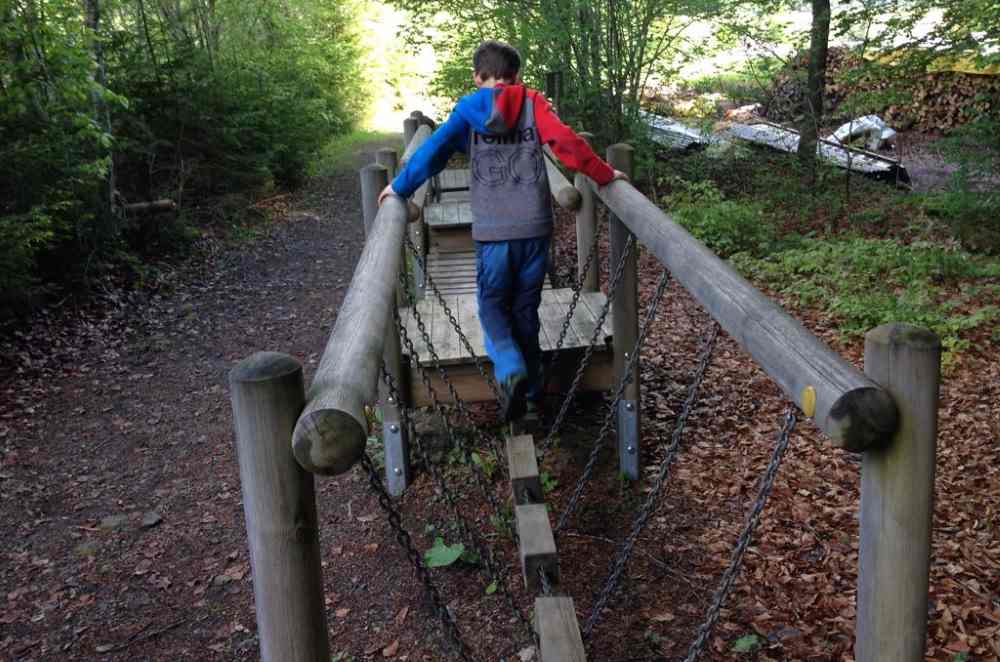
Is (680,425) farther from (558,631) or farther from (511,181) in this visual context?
(511,181)

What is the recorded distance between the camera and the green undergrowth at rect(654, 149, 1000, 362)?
6945mm

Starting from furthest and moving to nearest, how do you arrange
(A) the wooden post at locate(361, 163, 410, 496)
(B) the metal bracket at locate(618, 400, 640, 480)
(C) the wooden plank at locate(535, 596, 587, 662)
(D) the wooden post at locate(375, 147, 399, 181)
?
(D) the wooden post at locate(375, 147, 399, 181), (A) the wooden post at locate(361, 163, 410, 496), (B) the metal bracket at locate(618, 400, 640, 480), (C) the wooden plank at locate(535, 596, 587, 662)

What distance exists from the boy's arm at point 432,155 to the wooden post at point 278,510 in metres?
2.53

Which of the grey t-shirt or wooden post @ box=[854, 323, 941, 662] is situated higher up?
the grey t-shirt

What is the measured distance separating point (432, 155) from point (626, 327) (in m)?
1.38

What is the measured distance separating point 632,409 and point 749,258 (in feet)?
16.7

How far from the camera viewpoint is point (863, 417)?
147 centimetres

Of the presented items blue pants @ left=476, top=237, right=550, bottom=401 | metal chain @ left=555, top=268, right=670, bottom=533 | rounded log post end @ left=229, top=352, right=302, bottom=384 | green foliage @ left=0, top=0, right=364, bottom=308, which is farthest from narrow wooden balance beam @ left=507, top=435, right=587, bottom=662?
green foliage @ left=0, top=0, right=364, bottom=308

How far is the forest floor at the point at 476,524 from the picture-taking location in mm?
3723

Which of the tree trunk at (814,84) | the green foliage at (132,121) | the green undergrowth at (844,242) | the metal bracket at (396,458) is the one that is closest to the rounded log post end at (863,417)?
the metal bracket at (396,458)

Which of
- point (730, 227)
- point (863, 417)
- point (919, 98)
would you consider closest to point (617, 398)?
point (863, 417)

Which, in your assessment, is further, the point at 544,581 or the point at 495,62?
the point at 495,62

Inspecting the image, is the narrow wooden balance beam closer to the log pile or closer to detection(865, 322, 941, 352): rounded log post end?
detection(865, 322, 941, 352): rounded log post end

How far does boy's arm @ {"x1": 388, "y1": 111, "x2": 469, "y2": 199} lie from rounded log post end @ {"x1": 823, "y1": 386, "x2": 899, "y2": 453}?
2.86 m
